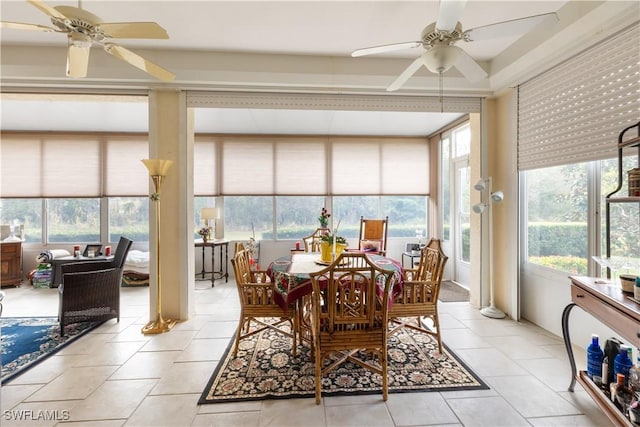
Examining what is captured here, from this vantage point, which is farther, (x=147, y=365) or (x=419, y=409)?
(x=147, y=365)

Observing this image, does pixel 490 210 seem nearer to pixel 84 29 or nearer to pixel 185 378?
pixel 185 378

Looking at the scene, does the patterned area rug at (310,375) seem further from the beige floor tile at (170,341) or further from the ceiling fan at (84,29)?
the ceiling fan at (84,29)

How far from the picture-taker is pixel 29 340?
9.41 ft

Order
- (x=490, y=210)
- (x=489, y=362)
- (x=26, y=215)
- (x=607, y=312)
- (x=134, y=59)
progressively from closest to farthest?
(x=607, y=312)
(x=134, y=59)
(x=489, y=362)
(x=490, y=210)
(x=26, y=215)

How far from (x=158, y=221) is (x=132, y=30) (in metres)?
1.98

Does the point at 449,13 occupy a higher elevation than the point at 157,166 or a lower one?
higher

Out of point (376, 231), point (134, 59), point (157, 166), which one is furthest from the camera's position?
point (376, 231)

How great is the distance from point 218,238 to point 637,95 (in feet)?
18.5

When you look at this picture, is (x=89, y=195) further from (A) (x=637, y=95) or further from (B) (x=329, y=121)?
(A) (x=637, y=95)

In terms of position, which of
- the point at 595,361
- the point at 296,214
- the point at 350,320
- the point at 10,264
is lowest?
the point at 595,361

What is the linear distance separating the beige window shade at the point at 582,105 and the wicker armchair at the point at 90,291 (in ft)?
15.4

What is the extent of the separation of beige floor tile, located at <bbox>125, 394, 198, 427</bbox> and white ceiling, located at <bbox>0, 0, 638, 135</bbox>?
9.90ft

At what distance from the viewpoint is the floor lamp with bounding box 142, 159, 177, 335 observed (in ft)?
10.1

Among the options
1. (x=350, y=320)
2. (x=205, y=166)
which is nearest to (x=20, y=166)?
(x=205, y=166)
